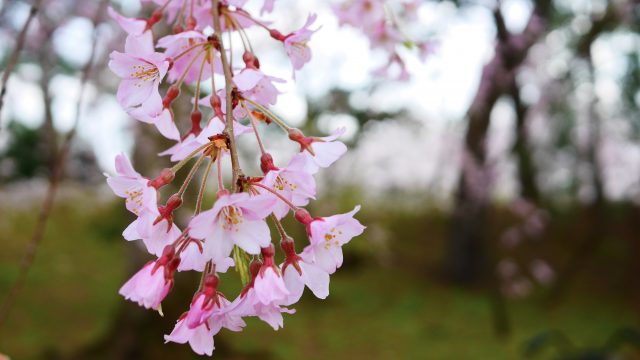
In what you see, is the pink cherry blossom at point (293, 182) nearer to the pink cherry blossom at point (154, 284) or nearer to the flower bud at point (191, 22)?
the pink cherry blossom at point (154, 284)

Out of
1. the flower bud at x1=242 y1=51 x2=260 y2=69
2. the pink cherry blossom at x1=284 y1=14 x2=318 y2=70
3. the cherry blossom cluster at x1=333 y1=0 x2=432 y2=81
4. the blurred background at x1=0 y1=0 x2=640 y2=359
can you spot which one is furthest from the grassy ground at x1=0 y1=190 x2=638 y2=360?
the flower bud at x1=242 y1=51 x2=260 y2=69

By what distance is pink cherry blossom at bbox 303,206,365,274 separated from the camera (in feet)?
2.19

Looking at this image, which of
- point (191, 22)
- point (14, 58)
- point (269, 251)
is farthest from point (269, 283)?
point (14, 58)

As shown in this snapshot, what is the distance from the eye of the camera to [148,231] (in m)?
0.64

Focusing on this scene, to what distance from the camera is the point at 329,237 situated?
2.27 feet

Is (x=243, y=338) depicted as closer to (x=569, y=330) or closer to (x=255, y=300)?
(x=569, y=330)

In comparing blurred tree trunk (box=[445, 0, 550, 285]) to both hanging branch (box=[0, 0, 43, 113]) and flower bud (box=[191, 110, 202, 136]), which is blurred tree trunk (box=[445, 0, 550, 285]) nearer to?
hanging branch (box=[0, 0, 43, 113])

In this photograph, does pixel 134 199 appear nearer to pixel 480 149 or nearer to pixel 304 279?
pixel 304 279

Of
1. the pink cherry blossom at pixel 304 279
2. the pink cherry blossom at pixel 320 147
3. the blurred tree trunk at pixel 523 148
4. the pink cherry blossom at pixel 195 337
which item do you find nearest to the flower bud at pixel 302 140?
the pink cherry blossom at pixel 320 147

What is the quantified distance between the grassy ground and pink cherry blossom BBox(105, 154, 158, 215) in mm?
3626

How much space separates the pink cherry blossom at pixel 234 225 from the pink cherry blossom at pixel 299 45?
0.90ft

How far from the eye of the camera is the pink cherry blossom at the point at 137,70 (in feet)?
2.25

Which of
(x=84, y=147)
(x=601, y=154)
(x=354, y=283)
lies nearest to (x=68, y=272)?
(x=354, y=283)

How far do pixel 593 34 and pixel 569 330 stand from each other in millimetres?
3092
